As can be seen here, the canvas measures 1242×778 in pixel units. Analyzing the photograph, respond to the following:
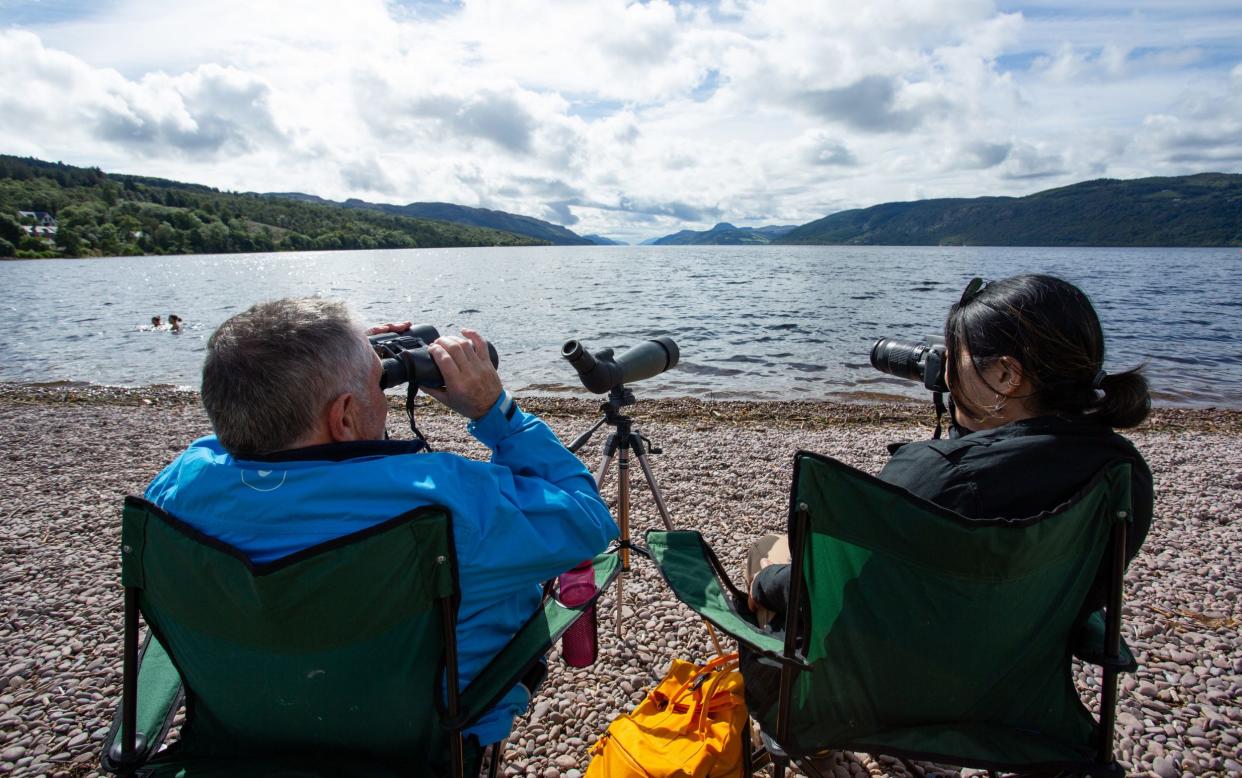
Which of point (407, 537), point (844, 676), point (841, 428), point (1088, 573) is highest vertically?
point (407, 537)

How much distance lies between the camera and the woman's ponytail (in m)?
1.87

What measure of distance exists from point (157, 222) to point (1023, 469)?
13556 cm

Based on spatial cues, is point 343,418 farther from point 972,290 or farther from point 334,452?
point 972,290

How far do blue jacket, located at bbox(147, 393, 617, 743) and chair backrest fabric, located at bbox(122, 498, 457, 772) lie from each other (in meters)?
0.08

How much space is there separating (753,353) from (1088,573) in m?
17.5

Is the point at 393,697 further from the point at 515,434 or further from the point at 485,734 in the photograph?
the point at 515,434

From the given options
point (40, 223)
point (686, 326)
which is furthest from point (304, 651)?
point (40, 223)

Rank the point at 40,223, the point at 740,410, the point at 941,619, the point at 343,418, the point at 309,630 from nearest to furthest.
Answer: the point at 309,630, the point at 343,418, the point at 941,619, the point at 740,410, the point at 40,223

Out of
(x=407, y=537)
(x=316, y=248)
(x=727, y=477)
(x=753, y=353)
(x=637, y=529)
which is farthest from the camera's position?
(x=316, y=248)

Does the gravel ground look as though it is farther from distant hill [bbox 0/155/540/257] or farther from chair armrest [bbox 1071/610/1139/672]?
distant hill [bbox 0/155/540/257]

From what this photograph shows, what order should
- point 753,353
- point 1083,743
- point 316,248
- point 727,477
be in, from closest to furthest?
point 1083,743
point 727,477
point 753,353
point 316,248

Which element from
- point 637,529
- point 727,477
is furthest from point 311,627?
point 727,477

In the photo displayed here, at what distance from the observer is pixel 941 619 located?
181cm

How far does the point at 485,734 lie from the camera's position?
2.01 meters
